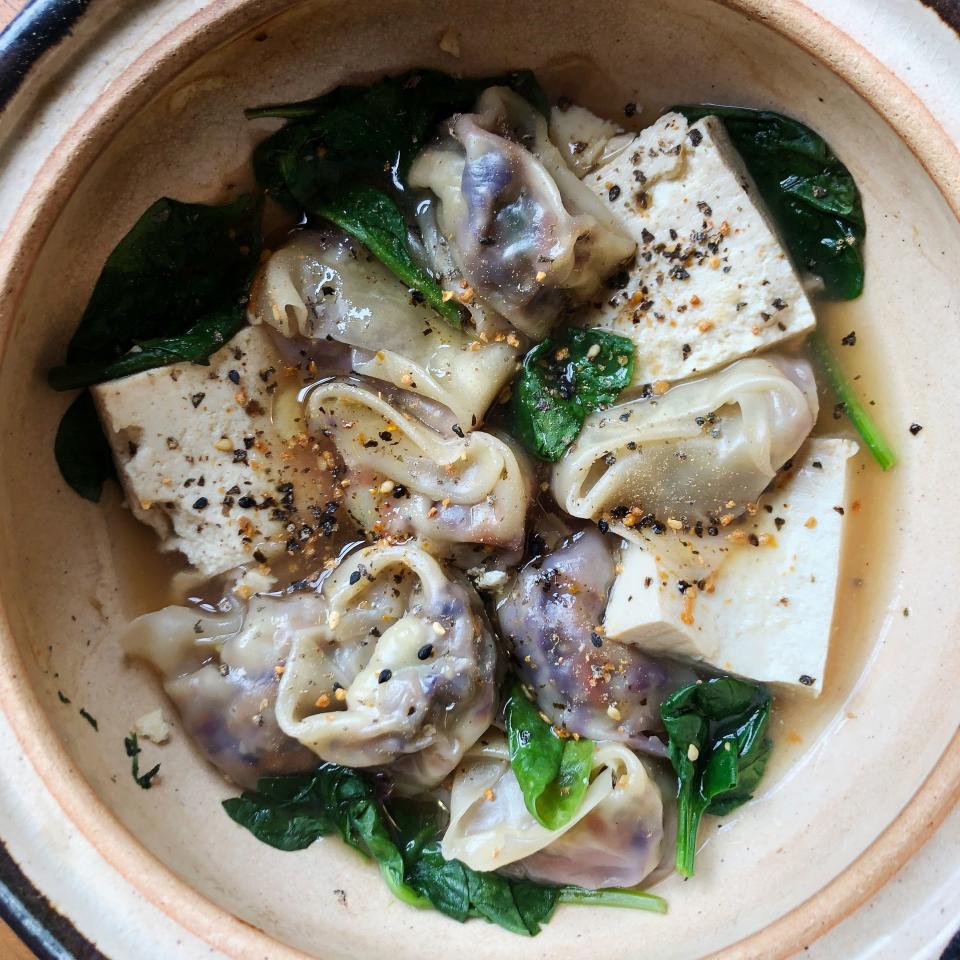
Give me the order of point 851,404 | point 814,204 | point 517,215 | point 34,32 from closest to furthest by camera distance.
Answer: point 34,32
point 517,215
point 814,204
point 851,404

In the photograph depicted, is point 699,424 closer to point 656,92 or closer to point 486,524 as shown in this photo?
point 486,524

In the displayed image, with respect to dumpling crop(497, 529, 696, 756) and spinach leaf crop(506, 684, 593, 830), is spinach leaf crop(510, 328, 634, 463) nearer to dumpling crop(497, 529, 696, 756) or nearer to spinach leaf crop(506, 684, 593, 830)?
dumpling crop(497, 529, 696, 756)

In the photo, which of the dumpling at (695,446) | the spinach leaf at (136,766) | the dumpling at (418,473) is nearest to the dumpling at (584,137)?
the dumpling at (695,446)

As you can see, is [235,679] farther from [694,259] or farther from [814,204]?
[814,204]

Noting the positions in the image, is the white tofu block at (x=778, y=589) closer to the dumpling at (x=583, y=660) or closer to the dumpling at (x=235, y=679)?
the dumpling at (x=583, y=660)

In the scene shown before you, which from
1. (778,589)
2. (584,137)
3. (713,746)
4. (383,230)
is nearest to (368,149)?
(383,230)

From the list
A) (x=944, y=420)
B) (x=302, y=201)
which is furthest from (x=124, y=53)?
(x=944, y=420)
